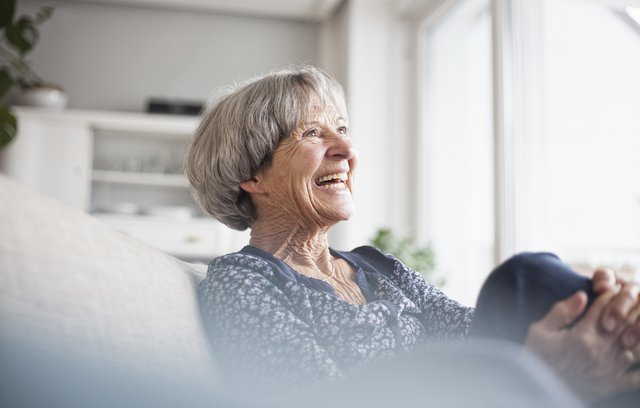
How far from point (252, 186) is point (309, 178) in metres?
0.11

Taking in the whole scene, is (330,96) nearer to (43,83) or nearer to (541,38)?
(541,38)

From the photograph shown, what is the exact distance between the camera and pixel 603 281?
0.89 m

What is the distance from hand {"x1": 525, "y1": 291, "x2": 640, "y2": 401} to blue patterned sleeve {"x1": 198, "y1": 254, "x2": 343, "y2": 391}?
30 centimetres

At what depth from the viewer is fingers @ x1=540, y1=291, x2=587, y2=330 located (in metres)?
0.85

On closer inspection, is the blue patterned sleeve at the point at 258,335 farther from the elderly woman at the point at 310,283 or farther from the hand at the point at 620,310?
the hand at the point at 620,310

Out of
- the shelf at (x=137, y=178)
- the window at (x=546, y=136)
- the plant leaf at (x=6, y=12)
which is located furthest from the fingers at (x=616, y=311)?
the plant leaf at (x=6, y=12)

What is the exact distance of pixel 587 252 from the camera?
305 cm

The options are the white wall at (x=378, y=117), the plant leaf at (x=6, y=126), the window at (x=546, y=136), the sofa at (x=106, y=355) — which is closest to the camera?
the sofa at (x=106, y=355)

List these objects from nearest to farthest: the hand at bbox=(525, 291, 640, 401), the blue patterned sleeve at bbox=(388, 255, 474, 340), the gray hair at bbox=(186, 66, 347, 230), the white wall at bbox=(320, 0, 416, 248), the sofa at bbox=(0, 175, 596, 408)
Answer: the sofa at bbox=(0, 175, 596, 408) < the hand at bbox=(525, 291, 640, 401) < the blue patterned sleeve at bbox=(388, 255, 474, 340) < the gray hair at bbox=(186, 66, 347, 230) < the white wall at bbox=(320, 0, 416, 248)

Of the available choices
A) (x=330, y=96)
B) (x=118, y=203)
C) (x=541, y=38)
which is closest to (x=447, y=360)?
(x=330, y=96)

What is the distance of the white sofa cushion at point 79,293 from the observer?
658mm

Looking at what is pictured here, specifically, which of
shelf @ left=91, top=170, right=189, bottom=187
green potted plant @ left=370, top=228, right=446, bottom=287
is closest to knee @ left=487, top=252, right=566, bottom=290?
green potted plant @ left=370, top=228, right=446, bottom=287

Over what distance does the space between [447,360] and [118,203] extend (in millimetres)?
4631

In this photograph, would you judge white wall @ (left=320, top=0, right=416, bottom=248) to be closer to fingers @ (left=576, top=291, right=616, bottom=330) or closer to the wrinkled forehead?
the wrinkled forehead
